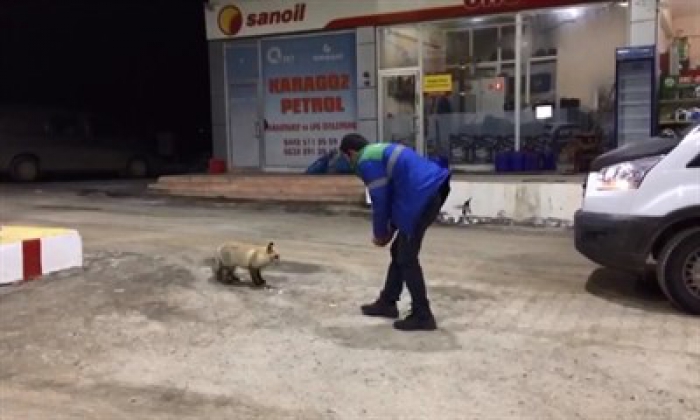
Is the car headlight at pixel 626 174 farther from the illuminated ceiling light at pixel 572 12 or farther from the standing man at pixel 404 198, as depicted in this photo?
the illuminated ceiling light at pixel 572 12

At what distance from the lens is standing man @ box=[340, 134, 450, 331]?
5750 mm

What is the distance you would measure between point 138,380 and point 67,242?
10.8ft

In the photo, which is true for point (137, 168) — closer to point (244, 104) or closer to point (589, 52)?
point (244, 104)

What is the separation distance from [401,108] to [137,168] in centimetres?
844

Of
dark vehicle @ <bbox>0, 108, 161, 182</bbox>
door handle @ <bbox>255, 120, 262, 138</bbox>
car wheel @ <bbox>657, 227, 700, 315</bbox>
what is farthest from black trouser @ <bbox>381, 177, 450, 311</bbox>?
dark vehicle @ <bbox>0, 108, 161, 182</bbox>

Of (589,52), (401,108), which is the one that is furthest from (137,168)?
(589,52)

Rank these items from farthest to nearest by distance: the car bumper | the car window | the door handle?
the car window
the door handle
the car bumper

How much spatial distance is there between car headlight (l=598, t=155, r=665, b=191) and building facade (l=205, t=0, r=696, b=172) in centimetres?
825

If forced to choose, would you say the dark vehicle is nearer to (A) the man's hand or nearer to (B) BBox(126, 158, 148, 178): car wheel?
(B) BBox(126, 158, 148, 178): car wheel

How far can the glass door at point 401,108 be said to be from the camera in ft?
55.1

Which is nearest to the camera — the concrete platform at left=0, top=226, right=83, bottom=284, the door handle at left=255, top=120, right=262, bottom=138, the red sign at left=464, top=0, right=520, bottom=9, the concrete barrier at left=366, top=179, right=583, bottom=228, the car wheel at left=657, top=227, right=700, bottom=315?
the car wheel at left=657, top=227, right=700, bottom=315

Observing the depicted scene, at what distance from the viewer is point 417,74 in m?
16.7

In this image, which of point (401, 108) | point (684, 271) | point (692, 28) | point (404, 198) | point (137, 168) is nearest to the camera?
point (404, 198)

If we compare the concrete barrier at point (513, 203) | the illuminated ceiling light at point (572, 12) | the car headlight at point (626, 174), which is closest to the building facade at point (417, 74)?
the illuminated ceiling light at point (572, 12)
